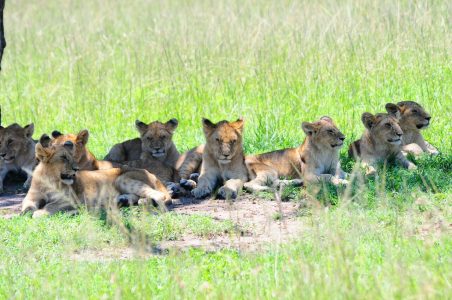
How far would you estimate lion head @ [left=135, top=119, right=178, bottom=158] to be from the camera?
34.0 ft

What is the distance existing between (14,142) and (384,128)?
12.1 feet

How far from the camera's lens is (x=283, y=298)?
16.3ft

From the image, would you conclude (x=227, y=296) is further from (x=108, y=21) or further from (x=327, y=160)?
(x=108, y=21)

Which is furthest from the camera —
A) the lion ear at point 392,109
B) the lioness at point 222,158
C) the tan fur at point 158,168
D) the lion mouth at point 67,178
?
the lion ear at point 392,109

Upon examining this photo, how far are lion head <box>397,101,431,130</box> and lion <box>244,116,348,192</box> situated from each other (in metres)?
1.09

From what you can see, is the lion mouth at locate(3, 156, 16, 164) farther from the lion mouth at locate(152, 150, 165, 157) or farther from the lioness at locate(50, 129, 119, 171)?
the lion mouth at locate(152, 150, 165, 157)

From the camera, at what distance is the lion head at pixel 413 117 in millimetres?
10602

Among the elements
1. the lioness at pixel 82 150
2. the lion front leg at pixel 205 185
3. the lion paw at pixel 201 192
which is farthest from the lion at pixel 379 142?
the lioness at pixel 82 150

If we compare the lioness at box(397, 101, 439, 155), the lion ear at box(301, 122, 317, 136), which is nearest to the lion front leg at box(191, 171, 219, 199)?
the lion ear at box(301, 122, 317, 136)

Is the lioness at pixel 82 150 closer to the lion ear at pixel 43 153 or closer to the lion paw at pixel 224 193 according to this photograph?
the lion ear at pixel 43 153

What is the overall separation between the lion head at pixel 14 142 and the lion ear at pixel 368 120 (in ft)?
11.0

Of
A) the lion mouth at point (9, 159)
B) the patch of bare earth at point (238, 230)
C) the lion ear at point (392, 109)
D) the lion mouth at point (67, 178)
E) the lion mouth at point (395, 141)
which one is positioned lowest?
the patch of bare earth at point (238, 230)

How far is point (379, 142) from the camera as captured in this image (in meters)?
10.2

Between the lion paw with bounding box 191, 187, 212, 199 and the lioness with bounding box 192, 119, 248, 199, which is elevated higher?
the lioness with bounding box 192, 119, 248, 199
